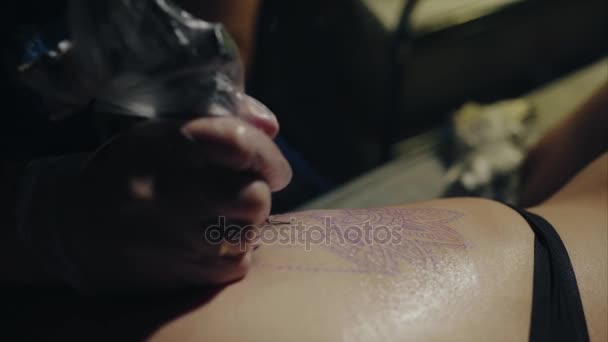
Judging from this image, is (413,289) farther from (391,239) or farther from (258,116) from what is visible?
(258,116)

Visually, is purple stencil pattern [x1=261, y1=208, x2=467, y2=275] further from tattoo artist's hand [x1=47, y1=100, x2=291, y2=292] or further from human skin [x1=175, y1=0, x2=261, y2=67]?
human skin [x1=175, y1=0, x2=261, y2=67]

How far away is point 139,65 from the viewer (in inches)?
18.1

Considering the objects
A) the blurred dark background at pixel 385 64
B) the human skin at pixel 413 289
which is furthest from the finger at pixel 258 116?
the blurred dark background at pixel 385 64

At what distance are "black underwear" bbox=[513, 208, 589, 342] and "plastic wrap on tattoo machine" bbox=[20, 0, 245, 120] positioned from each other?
0.50 meters

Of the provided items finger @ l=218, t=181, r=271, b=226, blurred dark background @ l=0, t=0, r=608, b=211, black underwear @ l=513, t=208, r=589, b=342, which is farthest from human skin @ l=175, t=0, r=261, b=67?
black underwear @ l=513, t=208, r=589, b=342

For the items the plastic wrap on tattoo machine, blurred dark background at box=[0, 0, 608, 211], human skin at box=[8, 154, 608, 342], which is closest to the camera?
the plastic wrap on tattoo machine

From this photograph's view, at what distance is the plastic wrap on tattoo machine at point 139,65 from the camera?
0.45 meters

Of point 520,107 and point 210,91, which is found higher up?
point 210,91

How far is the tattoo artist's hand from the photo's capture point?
500 millimetres

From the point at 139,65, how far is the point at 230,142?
0.36 feet

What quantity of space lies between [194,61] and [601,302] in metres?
0.66

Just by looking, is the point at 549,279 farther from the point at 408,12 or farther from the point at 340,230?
the point at 408,12

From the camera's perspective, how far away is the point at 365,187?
51.4 inches

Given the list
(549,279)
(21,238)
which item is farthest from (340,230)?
(21,238)
